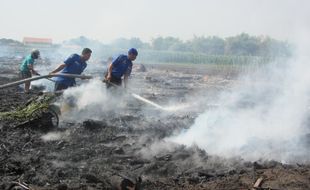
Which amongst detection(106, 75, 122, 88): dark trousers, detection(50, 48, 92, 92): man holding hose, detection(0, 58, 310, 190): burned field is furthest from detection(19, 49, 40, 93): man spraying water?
detection(0, 58, 310, 190): burned field

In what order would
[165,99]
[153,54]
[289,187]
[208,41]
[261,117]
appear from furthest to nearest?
[208,41]
[153,54]
[165,99]
[261,117]
[289,187]

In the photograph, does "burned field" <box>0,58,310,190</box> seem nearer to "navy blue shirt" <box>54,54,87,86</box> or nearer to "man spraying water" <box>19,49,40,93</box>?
"navy blue shirt" <box>54,54,87,86</box>

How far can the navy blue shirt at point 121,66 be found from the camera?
39.9 feet

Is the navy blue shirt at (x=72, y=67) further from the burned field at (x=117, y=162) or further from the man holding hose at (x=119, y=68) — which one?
the burned field at (x=117, y=162)

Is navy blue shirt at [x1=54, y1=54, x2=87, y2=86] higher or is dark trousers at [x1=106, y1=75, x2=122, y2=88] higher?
navy blue shirt at [x1=54, y1=54, x2=87, y2=86]

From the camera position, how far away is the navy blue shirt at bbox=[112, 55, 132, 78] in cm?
1215

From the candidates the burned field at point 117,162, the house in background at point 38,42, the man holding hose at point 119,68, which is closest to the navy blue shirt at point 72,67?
the man holding hose at point 119,68

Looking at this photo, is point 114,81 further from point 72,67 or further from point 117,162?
point 117,162

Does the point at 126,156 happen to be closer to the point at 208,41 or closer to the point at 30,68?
the point at 30,68

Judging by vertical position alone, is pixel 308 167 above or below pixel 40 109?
below

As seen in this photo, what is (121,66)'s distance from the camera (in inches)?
484

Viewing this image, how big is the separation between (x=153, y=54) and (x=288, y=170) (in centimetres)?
8565

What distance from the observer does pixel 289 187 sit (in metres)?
6.29

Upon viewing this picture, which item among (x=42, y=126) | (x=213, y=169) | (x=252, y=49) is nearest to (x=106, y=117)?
(x=42, y=126)
